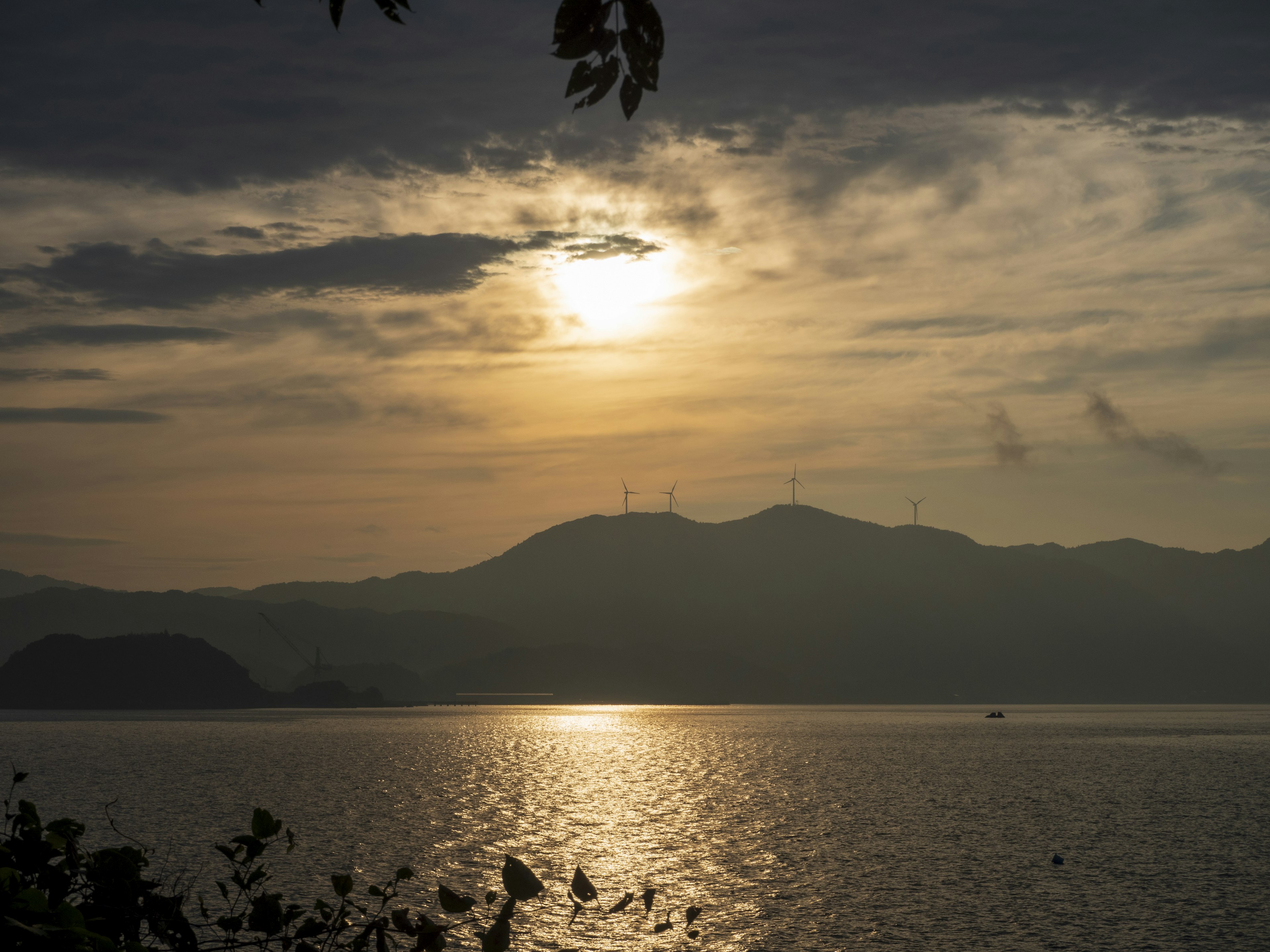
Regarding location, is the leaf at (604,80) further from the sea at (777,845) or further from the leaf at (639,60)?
the sea at (777,845)

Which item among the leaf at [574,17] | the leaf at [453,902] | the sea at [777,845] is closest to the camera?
the leaf at [574,17]

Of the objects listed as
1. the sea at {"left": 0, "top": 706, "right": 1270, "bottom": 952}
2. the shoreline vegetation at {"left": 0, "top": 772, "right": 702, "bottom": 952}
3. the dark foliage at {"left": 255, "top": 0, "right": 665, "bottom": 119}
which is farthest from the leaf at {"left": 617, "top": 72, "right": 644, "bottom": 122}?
the sea at {"left": 0, "top": 706, "right": 1270, "bottom": 952}

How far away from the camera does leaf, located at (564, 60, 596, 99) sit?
8.02 meters

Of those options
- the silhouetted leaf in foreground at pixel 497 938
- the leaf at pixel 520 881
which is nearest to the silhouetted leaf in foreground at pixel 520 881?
the leaf at pixel 520 881

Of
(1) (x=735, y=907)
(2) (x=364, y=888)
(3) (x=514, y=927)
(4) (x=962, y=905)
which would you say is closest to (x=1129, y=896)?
(4) (x=962, y=905)

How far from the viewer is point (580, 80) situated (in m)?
8.06

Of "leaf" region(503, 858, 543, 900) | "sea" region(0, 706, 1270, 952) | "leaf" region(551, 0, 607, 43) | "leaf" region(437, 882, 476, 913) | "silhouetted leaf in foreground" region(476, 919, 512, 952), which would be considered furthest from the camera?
"sea" region(0, 706, 1270, 952)

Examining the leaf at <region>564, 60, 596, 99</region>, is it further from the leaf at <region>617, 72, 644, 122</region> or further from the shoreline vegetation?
the shoreline vegetation

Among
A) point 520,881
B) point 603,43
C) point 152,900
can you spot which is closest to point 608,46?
point 603,43

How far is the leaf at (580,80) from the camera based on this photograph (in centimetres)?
802

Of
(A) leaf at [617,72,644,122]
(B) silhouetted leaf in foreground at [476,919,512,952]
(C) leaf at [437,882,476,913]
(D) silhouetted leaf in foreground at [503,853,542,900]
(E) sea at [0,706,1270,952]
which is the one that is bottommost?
(E) sea at [0,706,1270,952]

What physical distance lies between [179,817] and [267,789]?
36.8 m

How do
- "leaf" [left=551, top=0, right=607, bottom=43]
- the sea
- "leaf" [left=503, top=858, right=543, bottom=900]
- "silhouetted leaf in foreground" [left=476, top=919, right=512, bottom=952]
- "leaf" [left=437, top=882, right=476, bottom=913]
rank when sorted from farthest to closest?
the sea → "silhouetted leaf in foreground" [left=476, top=919, right=512, bottom=952] → "leaf" [left=437, top=882, right=476, bottom=913] → "leaf" [left=503, top=858, right=543, bottom=900] → "leaf" [left=551, top=0, right=607, bottom=43]

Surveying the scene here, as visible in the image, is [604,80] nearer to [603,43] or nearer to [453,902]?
[603,43]
